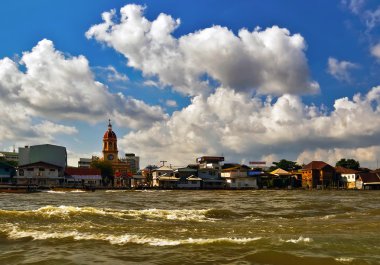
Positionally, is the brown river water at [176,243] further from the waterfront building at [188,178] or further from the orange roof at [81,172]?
the orange roof at [81,172]

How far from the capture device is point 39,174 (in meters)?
90.1

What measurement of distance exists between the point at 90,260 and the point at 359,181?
362ft

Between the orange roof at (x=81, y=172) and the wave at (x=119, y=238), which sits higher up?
the orange roof at (x=81, y=172)

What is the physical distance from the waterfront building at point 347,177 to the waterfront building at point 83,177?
66.7 metres

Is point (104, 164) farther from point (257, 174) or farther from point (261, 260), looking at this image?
point (261, 260)

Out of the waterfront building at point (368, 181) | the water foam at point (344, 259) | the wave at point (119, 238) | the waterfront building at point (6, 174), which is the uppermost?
the waterfront building at point (6, 174)

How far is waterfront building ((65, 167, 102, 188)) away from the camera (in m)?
97.6

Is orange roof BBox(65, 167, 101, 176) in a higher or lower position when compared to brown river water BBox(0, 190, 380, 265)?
higher

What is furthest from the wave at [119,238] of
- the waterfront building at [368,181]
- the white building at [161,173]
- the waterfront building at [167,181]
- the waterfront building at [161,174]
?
the waterfront building at [368,181]

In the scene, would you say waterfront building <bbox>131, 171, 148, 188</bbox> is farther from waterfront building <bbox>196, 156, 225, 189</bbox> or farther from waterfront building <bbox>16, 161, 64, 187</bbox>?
waterfront building <bbox>16, 161, 64, 187</bbox>

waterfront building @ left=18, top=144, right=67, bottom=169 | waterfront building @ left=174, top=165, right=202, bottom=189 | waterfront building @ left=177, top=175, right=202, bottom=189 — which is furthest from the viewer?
waterfront building @ left=18, top=144, right=67, bottom=169

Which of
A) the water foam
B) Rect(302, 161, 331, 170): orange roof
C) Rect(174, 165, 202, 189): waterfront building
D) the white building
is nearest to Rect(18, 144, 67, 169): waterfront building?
the white building

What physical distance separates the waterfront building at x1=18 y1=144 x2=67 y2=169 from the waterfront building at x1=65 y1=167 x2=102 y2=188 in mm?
3098

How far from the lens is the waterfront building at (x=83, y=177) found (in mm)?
97625
